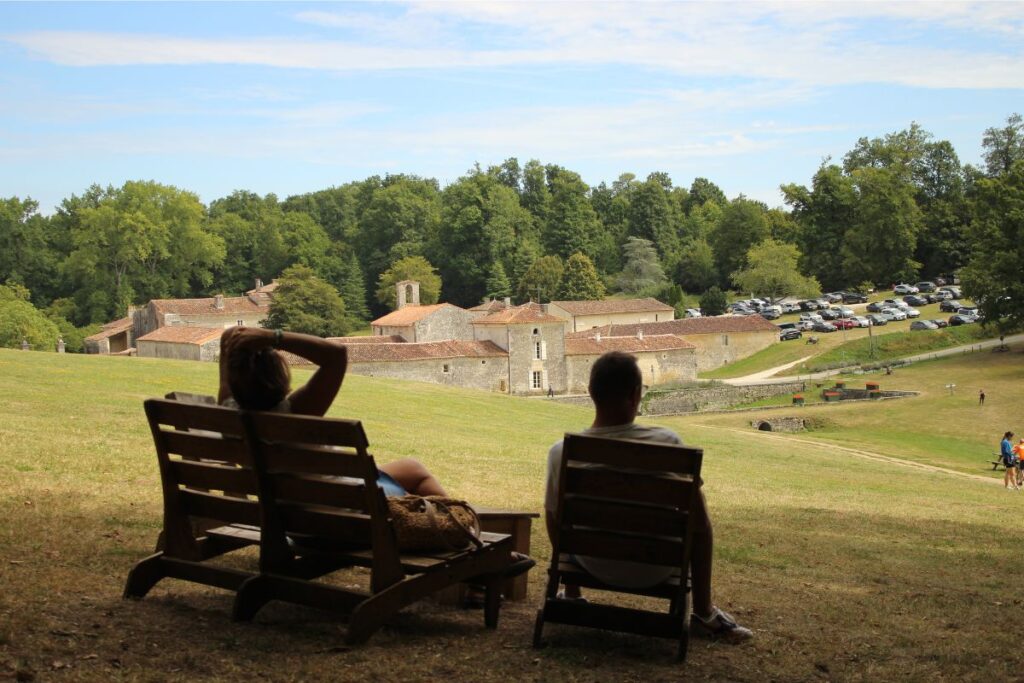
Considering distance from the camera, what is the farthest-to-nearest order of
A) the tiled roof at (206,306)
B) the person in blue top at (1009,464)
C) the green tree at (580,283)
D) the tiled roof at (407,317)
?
the green tree at (580,283) → the tiled roof at (206,306) → the tiled roof at (407,317) → the person in blue top at (1009,464)

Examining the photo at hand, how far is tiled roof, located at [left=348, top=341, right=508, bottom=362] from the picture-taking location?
198ft

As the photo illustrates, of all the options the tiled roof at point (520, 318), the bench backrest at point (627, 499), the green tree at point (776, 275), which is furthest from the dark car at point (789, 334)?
the bench backrest at point (627, 499)

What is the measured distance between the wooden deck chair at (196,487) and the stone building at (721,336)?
73.0 meters

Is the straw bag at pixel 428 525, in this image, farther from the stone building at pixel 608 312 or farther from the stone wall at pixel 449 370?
the stone building at pixel 608 312

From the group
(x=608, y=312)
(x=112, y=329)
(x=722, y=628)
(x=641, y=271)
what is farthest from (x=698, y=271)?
(x=722, y=628)

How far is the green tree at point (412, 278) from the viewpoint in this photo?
11456cm

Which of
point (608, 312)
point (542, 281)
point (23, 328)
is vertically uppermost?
point (542, 281)

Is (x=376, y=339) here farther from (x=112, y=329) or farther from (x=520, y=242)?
(x=520, y=242)

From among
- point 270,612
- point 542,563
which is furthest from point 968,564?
point 270,612

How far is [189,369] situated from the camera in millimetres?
31406

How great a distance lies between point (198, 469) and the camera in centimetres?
570

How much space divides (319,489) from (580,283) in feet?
349

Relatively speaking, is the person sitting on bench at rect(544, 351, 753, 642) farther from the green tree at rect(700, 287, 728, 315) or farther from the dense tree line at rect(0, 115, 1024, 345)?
the green tree at rect(700, 287, 728, 315)

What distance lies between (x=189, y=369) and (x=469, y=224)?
304ft
